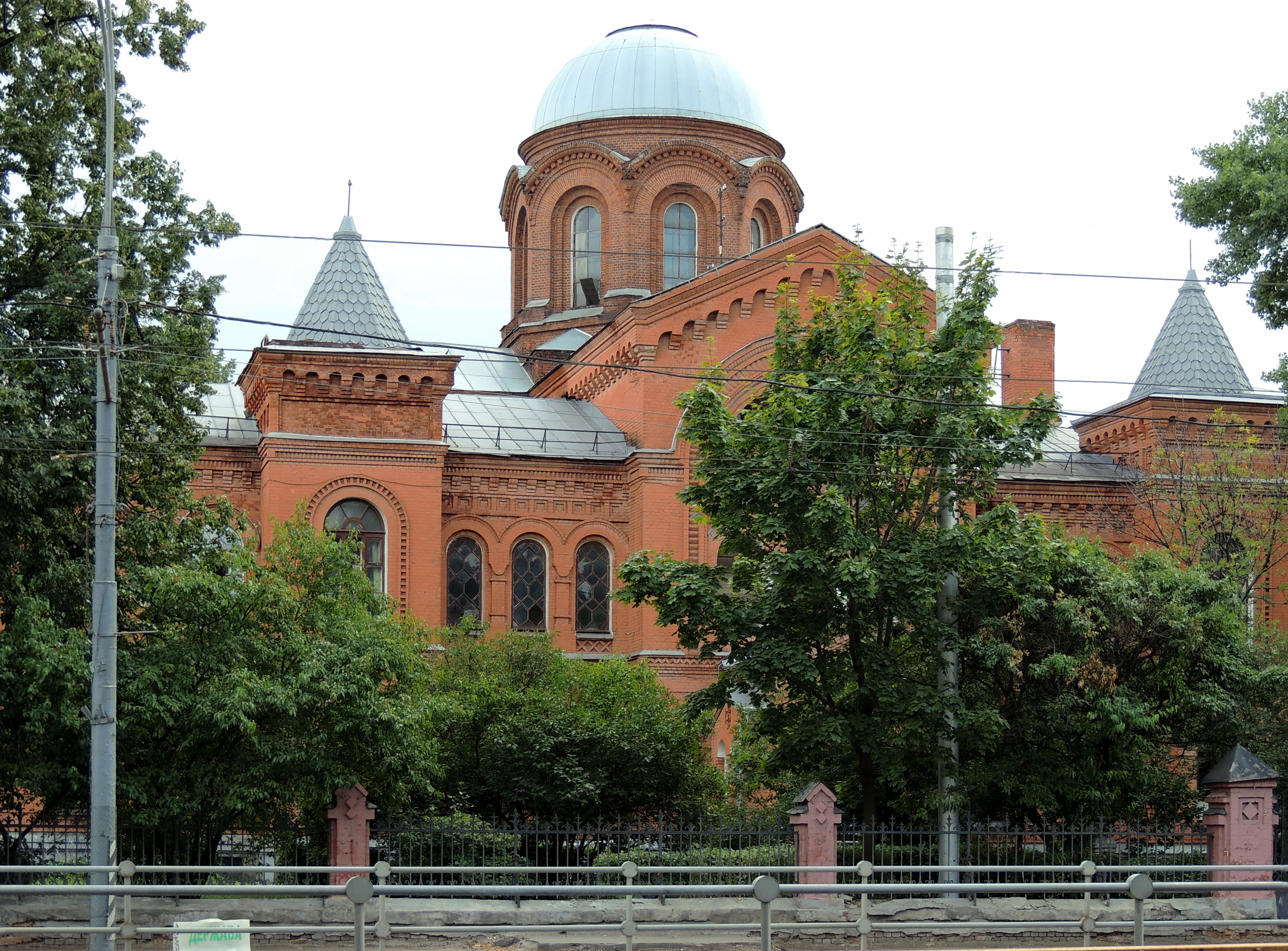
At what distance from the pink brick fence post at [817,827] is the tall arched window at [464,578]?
12.3m

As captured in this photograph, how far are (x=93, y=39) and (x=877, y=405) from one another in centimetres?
1089

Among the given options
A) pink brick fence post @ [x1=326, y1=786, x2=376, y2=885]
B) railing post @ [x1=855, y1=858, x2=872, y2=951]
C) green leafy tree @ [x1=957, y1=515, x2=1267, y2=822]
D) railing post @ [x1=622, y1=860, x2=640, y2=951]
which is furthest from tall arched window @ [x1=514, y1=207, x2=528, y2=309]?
railing post @ [x1=855, y1=858, x2=872, y2=951]

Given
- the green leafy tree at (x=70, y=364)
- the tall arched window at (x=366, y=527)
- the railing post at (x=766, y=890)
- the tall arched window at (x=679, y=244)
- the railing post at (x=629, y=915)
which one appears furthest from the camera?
the tall arched window at (x=679, y=244)

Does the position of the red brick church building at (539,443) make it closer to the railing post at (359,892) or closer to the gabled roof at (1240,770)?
the gabled roof at (1240,770)

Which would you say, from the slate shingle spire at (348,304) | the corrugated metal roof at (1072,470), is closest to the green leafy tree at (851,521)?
the slate shingle spire at (348,304)

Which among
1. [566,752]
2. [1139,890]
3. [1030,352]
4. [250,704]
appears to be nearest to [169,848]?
[250,704]

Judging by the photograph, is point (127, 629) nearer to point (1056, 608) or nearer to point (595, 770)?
point (595, 770)

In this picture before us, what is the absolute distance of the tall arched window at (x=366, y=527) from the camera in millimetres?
29094

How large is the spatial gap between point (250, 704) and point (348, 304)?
14.6 meters

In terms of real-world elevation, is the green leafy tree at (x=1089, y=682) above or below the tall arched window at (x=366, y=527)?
below

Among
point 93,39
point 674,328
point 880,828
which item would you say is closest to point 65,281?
point 93,39

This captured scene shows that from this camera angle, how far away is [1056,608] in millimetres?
20891

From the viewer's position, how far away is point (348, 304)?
3050 centimetres

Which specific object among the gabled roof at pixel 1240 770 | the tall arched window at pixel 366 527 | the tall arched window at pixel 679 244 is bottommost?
the gabled roof at pixel 1240 770
